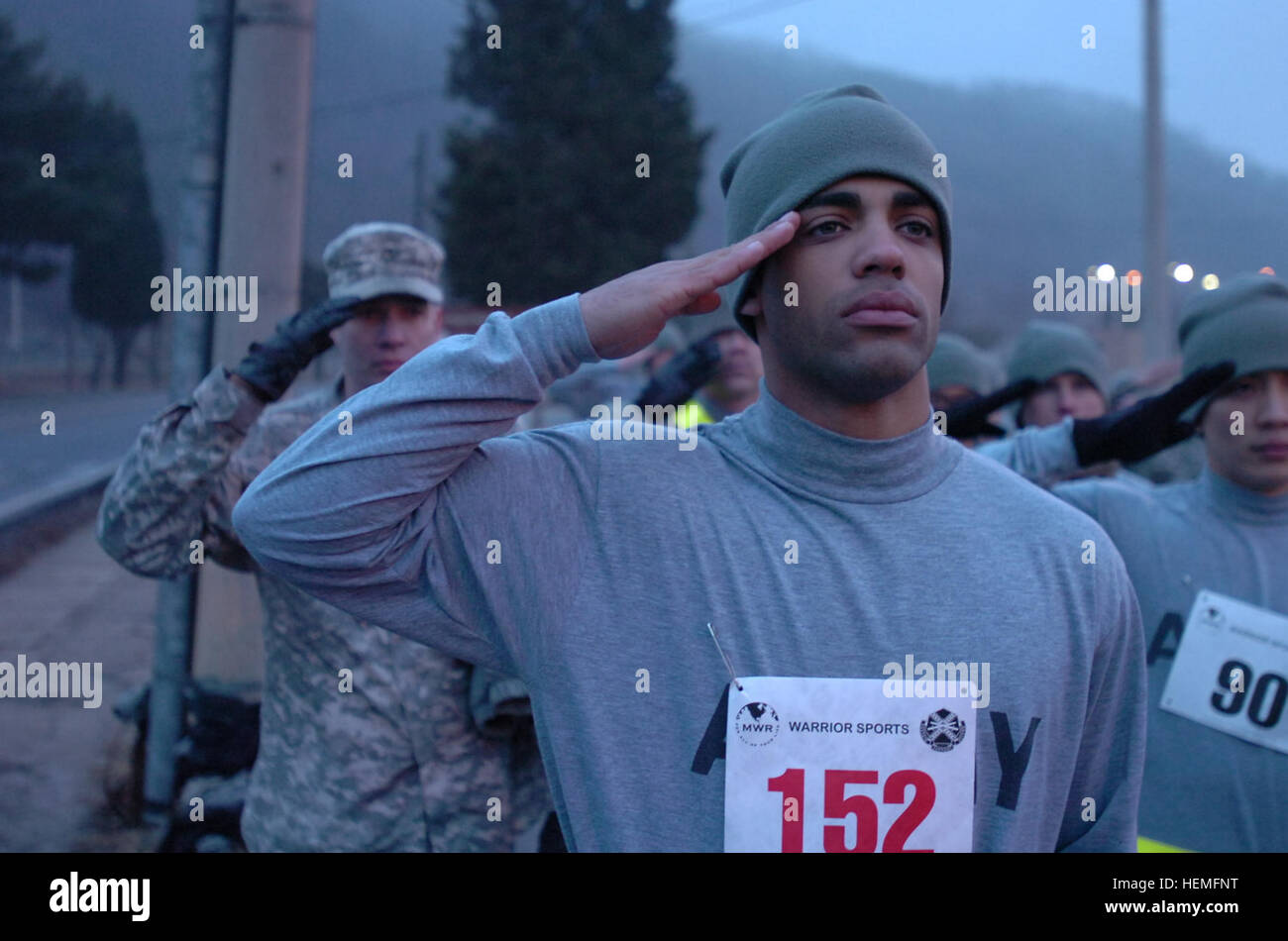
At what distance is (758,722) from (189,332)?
3.49 m

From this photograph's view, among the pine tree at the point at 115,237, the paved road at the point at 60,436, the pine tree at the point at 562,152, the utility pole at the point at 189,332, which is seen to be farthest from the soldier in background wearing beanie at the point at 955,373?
the pine tree at the point at 115,237

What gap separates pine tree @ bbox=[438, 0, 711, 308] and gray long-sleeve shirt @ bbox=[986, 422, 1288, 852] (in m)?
20.8

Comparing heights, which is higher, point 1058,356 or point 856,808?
point 1058,356

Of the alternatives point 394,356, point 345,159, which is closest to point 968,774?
point 394,356

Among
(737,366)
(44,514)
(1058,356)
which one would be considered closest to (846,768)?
(737,366)

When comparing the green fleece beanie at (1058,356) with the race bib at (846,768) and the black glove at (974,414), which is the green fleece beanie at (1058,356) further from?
the race bib at (846,768)

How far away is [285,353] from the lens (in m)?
2.59

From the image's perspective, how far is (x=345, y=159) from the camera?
3600 millimetres

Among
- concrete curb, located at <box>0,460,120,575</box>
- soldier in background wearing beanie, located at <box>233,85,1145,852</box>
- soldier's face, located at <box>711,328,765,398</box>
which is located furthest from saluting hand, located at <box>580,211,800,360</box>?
concrete curb, located at <box>0,460,120,575</box>

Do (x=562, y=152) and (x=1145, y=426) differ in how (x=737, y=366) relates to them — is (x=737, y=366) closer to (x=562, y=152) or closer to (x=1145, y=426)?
(x=1145, y=426)

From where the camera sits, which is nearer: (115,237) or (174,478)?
(174,478)

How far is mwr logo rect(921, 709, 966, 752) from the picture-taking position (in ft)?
5.38

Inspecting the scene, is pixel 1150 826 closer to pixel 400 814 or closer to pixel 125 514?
pixel 400 814

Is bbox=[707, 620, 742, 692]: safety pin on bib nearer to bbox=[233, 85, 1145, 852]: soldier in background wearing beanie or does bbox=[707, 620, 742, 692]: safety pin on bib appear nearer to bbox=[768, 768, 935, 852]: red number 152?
bbox=[233, 85, 1145, 852]: soldier in background wearing beanie
